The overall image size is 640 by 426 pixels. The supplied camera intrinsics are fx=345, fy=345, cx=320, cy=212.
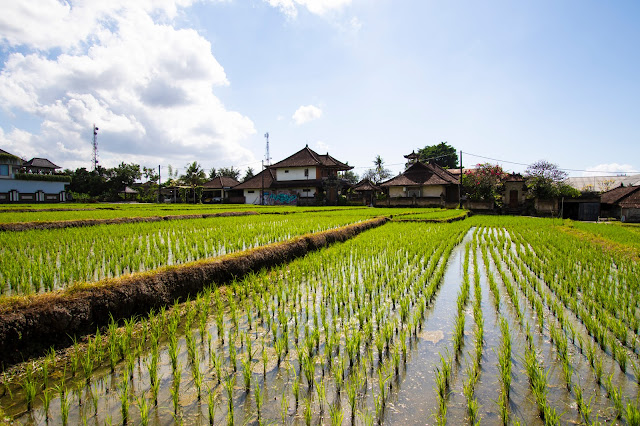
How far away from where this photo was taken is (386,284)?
5.08 metres

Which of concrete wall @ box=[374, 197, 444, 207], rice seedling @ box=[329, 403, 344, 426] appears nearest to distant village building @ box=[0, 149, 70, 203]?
concrete wall @ box=[374, 197, 444, 207]

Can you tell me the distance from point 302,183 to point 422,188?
465 inches

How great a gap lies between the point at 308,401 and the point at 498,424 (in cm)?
114

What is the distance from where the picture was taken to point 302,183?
3531 centimetres

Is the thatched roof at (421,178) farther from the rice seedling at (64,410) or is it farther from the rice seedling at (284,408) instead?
the rice seedling at (64,410)

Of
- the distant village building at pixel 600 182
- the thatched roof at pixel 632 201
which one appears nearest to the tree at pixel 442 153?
the distant village building at pixel 600 182

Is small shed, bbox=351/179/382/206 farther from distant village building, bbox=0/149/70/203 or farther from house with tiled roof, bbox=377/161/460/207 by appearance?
distant village building, bbox=0/149/70/203

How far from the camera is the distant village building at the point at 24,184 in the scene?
34656mm

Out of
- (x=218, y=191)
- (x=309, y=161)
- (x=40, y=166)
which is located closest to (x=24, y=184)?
(x=40, y=166)

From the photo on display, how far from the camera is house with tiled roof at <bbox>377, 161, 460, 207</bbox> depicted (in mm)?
30547

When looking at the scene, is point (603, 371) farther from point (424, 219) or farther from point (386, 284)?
point (424, 219)

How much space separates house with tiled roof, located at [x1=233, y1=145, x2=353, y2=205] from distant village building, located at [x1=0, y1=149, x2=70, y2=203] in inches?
798

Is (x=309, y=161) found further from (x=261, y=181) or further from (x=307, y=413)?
(x=307, y=413)

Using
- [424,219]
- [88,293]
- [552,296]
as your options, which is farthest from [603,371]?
[424,219]
